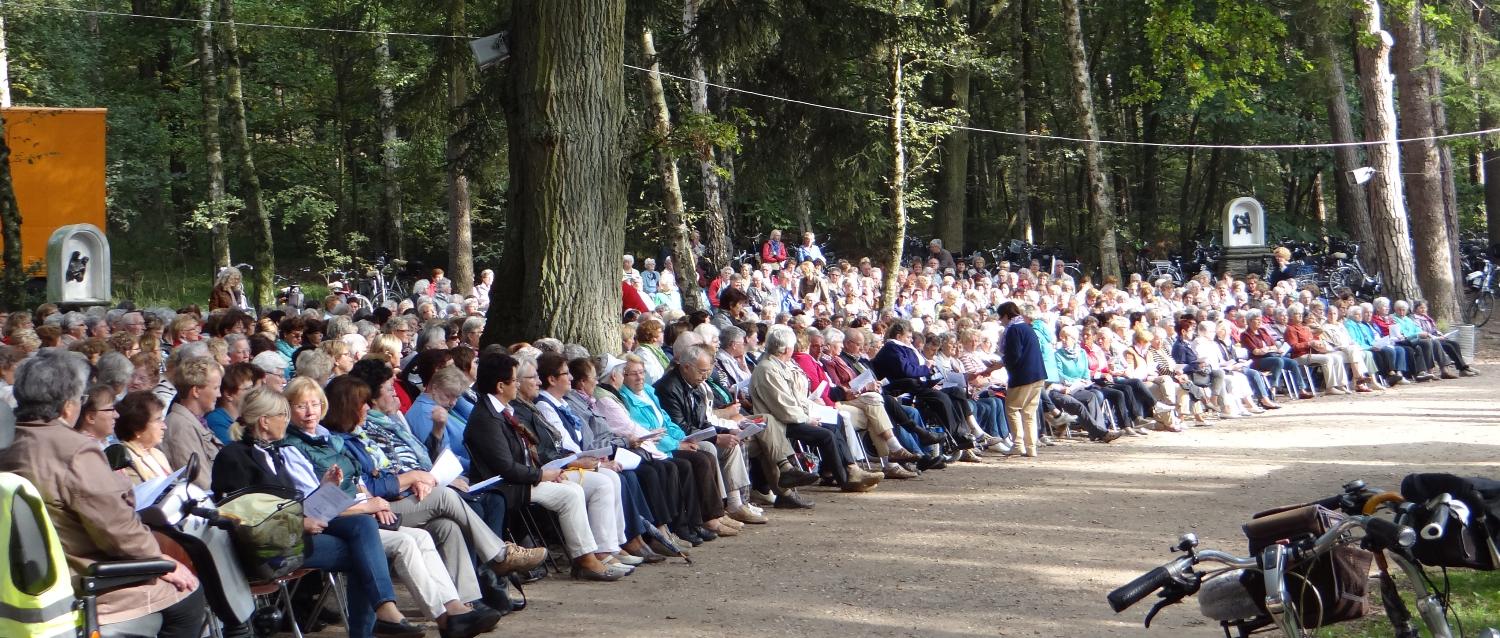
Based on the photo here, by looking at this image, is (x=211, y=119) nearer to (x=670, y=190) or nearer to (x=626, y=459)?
(x=670, y=190)

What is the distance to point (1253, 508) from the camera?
989cm

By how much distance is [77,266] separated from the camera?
1797 cm

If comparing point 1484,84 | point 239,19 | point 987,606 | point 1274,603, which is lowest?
point 987,606

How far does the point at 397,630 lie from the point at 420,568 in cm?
27

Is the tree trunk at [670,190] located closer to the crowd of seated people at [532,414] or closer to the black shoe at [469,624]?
the crowd of seated people at [532,414]

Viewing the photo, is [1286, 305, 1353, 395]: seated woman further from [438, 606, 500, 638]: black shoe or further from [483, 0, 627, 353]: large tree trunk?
[438, 606, 500, 638]: black shoe

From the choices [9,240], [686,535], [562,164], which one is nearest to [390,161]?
[9,240]

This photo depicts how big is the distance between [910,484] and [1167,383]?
5.19 meters

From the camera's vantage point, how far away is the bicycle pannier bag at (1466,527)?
→ 357cm

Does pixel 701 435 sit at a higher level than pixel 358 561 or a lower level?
higher

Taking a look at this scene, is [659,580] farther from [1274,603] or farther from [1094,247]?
[1094,247]

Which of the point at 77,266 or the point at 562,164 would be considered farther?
the point at 77,266

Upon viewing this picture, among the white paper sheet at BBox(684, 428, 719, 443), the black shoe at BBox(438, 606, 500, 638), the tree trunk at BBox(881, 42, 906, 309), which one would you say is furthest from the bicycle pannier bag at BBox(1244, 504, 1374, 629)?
the tree trunk at BBox(881, 42, 906, 309)

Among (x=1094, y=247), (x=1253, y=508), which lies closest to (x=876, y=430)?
(x=1253, y=508)
